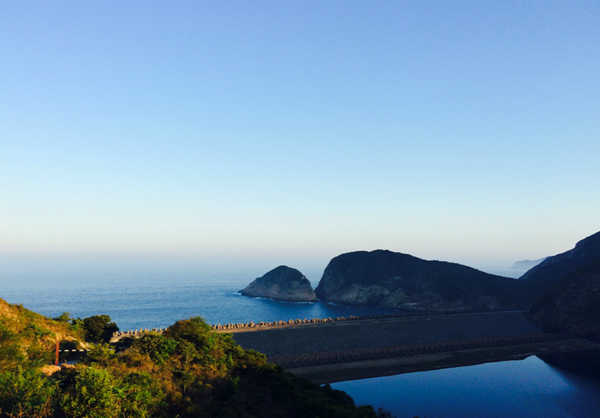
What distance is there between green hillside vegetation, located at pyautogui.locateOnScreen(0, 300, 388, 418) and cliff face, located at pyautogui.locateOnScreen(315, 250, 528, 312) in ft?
409

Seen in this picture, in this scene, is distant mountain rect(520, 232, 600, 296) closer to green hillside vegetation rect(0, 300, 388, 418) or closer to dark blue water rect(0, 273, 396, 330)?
dark blue water rect(0, 273, 396, 330)

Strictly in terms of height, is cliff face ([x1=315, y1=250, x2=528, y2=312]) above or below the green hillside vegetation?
below

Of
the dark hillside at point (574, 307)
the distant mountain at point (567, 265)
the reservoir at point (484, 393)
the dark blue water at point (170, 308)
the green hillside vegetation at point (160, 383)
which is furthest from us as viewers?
the distant mountain at point (567, 265)

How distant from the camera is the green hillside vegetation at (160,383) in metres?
20.7

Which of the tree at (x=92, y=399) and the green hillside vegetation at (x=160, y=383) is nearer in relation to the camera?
the tree at (x=92, y=399)

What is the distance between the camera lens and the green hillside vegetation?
20.7 m

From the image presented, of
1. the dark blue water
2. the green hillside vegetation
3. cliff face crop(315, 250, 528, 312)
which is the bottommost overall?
the dark blue water

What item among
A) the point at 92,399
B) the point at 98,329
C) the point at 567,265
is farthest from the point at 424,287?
the point at 92,399

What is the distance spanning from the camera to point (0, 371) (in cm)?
2766

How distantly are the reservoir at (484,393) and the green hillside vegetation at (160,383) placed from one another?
63.1 ft

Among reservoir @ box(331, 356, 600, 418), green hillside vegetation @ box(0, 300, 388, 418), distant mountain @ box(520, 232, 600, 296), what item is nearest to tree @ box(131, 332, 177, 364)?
green hillside vegetation @ box(0, 300, 388, 418)

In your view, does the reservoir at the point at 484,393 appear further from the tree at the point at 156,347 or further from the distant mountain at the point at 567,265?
→ the distant mountain at the point at 567,265

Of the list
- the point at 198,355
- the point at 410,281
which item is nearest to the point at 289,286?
the point at 410,281

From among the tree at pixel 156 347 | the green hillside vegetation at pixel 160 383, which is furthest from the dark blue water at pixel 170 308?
the tree at pixel 156 347
